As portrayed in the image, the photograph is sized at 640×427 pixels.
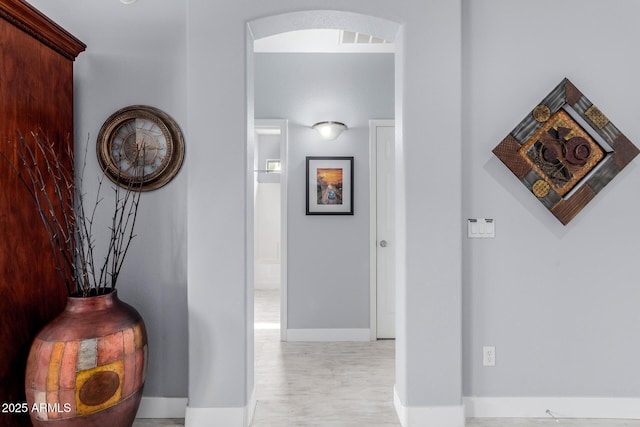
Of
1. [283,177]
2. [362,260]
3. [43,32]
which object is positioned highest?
[43,32]

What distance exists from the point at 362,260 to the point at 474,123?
5.59ft

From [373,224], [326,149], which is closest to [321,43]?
[326,149]

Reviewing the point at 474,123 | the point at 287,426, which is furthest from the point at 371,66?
the point at 287,426

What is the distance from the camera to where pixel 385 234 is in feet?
11.4

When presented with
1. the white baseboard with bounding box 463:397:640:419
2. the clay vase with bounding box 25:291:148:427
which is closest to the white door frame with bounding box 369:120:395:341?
the white baseboard with bounding box 463:397:640:419

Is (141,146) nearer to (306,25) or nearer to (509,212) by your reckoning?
(306,25)

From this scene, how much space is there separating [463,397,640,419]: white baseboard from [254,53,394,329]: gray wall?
1.39 meters

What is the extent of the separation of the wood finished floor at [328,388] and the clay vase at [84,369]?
0.56 meters

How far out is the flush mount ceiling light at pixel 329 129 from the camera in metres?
3.29

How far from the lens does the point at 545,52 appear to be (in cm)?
214

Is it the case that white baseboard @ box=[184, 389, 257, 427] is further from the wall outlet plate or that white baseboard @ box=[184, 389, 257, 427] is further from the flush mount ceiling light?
the flush mount ceiling light

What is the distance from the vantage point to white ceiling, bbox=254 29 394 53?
10.4 feet

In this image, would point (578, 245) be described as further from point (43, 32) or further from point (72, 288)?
point (43, 32)

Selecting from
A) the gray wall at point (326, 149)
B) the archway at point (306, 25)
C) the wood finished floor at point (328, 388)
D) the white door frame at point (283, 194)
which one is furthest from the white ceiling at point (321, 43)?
the wood finished floor at point (328, 388)
